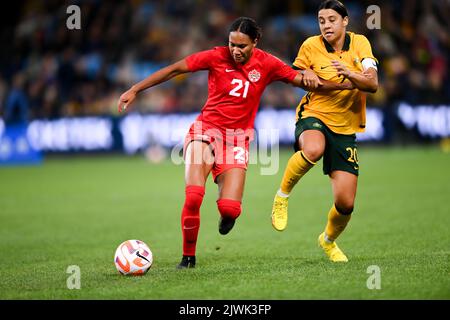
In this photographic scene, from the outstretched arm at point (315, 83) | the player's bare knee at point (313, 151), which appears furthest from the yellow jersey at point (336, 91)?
the player's bare knee at point (313, 151)

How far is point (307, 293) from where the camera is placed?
6098 millimetres

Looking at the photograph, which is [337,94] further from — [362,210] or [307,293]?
[362,210]

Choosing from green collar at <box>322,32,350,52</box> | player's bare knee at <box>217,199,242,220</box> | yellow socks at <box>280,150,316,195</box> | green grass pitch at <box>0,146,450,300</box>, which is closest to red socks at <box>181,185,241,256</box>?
player's bare knee at <box>217,199,242,220</box>

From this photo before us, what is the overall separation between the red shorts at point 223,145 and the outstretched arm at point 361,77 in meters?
1.16

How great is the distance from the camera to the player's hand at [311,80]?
7.56m

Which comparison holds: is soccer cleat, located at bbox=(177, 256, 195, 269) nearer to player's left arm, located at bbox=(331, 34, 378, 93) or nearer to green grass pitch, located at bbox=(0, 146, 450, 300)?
green grass pitch, located at bbox=(0, 146, 450, 300)

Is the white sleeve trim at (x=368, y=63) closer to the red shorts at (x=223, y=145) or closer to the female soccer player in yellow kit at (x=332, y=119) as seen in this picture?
the female soccer player in yellow kit at (x=332, y=119)

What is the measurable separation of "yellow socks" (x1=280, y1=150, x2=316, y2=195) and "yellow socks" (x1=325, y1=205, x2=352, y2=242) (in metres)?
0.48

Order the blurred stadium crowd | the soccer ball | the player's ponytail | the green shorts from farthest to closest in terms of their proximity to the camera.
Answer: the blurred stadium crowd → the green shorts → the player's ponytail → the soccer ball

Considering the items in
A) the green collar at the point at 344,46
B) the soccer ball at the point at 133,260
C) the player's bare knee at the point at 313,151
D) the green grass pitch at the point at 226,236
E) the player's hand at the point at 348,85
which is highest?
the green collar at the point at 344,46

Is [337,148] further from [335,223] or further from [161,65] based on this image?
[161,65]

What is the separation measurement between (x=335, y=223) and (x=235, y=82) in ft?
5.73

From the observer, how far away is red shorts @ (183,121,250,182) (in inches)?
303

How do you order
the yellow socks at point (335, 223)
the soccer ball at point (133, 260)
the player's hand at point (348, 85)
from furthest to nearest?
the yellow socks at point (335, 223) < the player's hand at point (348, 85) < the soccer ball at point (133, 260)
